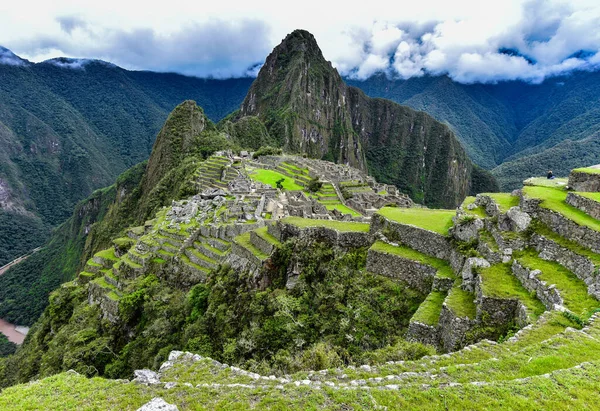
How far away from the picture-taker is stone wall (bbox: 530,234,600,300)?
7.98 meters

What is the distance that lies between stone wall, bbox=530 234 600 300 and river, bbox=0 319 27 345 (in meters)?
89.4

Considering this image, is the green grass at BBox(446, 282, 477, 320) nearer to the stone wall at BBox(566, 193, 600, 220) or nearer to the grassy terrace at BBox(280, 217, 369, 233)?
the stone wall at BBox(566, 193, 600, 220)

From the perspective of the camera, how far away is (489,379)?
19.5 ft

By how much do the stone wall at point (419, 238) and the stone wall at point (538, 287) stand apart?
2.78 metres

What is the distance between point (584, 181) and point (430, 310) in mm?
7584

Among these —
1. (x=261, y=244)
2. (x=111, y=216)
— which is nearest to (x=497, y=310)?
(x=261, y=244)

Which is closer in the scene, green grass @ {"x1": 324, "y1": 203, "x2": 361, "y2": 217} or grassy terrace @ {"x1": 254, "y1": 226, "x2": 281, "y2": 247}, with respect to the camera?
grassy terrace @ {"x1": 254, "y1": 226, "x2": 281, "y2": 247}

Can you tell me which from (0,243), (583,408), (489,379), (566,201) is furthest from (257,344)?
(0,243)

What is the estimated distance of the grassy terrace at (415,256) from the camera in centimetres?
1155

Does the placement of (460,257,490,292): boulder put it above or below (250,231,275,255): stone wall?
above

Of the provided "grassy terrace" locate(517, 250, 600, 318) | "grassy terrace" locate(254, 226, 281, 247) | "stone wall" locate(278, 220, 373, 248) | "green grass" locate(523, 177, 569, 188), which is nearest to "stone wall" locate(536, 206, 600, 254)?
"grassy terrace" locate(517, 250, 600, 318)

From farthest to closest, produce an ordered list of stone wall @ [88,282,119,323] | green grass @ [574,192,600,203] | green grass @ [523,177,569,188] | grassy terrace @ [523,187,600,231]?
Result: stone wall @ [88,282,119,323], green grass @ [523,177,569,188], green grass @ [574,192,600,203], grassy terrace @ [523,187,600,231]

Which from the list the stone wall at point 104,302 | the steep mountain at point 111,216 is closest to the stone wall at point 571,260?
the stone wall at point 104,302

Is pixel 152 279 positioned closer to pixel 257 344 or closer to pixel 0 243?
pixel 257 344
